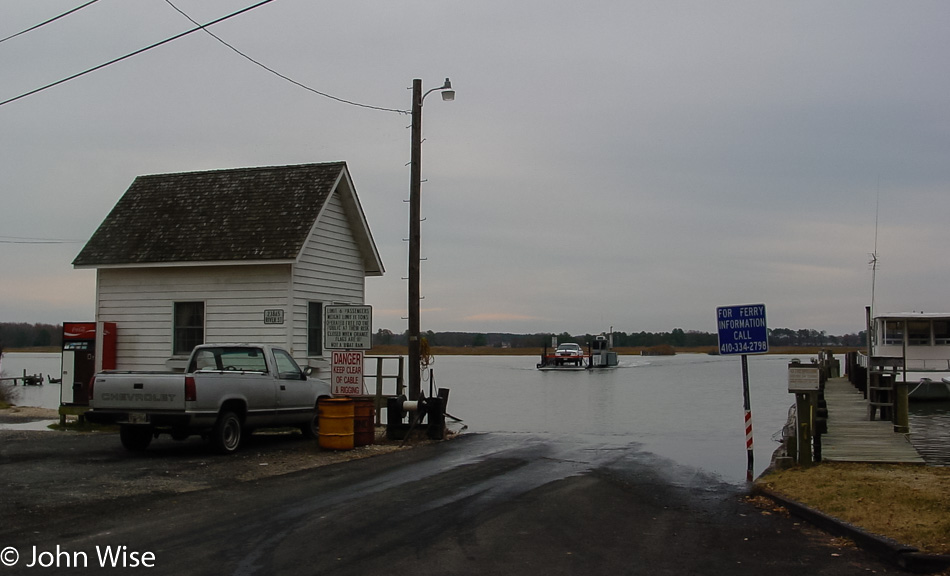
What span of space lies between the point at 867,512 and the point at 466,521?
13.9 feet

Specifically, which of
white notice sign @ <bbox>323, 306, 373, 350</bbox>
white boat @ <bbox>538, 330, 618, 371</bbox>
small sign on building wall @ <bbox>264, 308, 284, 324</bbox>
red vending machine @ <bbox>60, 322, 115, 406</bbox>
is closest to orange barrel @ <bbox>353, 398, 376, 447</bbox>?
white notice sign @ <bbox>323, 306, 373, 350</bbox>

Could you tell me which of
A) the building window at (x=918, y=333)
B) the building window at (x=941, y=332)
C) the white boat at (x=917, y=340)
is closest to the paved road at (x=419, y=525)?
the white boat at (x=917, y=340)

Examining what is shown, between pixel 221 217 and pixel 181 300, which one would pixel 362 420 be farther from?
pixel 221 217

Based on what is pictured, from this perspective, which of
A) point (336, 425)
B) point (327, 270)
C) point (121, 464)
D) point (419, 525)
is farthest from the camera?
point (327, 270)

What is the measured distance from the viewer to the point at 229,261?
2066cm

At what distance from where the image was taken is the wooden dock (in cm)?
1459

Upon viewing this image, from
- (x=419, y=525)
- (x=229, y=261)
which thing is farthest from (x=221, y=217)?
(x=419, y=525)

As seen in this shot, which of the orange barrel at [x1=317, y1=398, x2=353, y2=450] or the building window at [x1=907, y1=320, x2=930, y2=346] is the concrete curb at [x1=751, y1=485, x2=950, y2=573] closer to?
the orange barrel at [x1=317, y1=398, x2=353, y2=450]

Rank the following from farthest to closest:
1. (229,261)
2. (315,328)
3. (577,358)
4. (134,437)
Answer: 1. (577,358)
2. (315,328)
3. (229,261)
4. (134,437)

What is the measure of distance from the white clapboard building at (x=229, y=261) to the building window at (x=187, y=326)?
0.08ft

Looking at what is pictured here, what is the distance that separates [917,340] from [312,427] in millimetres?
34151

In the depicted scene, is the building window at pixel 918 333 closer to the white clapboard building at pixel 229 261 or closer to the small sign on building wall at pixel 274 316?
the white clapboard building at pixel 229 261

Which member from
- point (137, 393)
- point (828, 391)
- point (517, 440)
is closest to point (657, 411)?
point (828, 391)

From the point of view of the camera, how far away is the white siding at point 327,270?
20.9 metres
